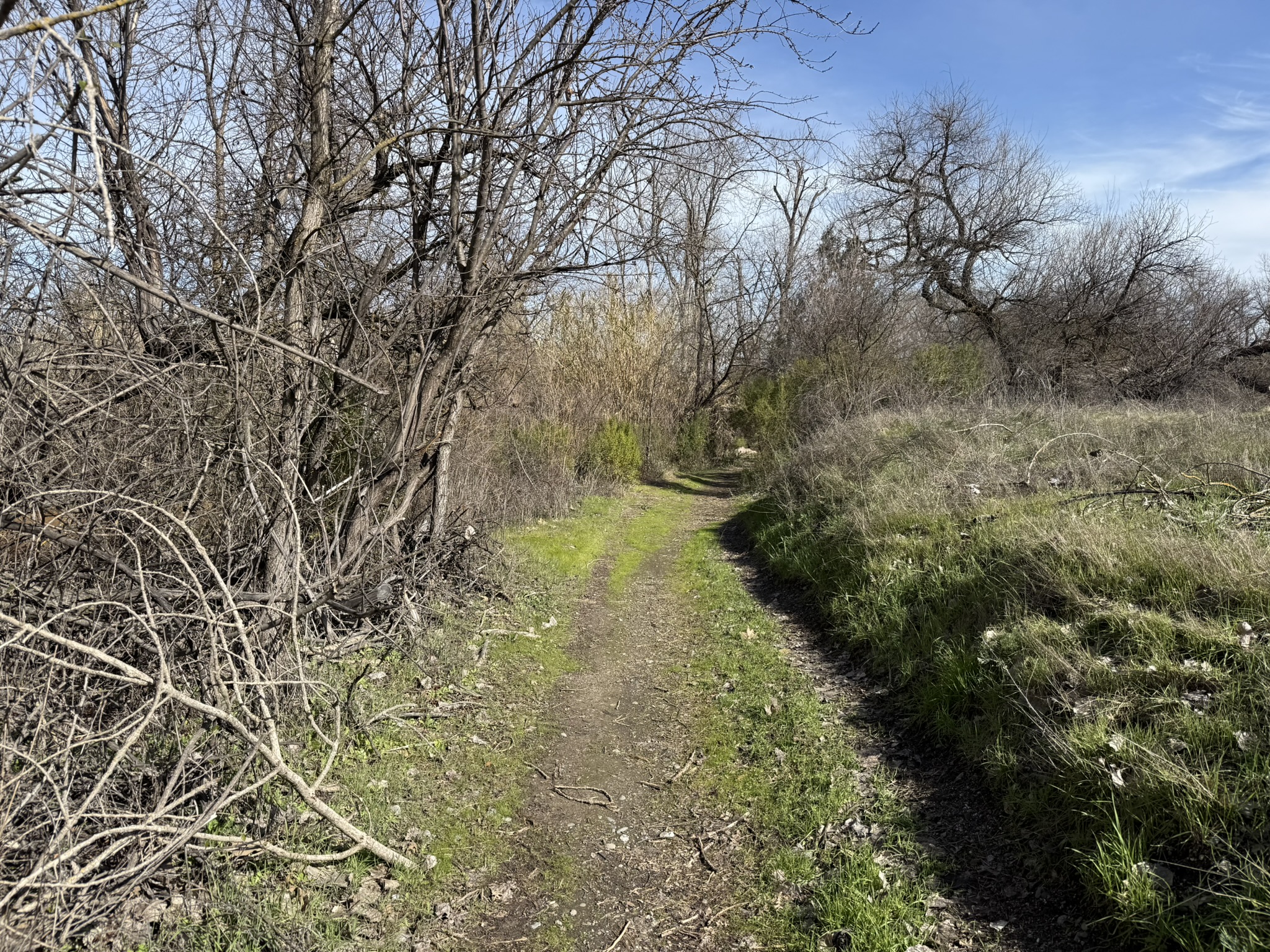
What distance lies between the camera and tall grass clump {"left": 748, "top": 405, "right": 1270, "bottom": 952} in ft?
10.8

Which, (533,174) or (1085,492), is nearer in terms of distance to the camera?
(533,174)

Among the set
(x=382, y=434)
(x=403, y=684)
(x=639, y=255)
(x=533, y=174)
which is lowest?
(x=403, y=684)

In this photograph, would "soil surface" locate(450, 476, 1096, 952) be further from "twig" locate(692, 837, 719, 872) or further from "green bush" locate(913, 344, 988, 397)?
"green bush" locate(913, 344, 988, 397)

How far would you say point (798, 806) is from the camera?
4.55 meters

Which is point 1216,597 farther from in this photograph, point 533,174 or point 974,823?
point 533,174

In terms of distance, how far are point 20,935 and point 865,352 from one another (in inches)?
773

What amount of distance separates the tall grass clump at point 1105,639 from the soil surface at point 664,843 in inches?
10.0

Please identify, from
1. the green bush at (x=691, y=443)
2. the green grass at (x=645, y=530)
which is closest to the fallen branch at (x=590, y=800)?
the green grass at (x=645, y=530)

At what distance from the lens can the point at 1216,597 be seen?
473 cm

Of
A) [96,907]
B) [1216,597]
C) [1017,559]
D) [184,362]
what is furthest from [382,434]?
[1216,597]

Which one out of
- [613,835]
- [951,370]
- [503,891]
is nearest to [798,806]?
[613,835]

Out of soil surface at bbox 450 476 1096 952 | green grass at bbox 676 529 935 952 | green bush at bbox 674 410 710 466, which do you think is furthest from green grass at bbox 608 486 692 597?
green bush at bbox 674 410 710 466

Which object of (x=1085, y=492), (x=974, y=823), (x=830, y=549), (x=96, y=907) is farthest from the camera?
(x=830, y=549)

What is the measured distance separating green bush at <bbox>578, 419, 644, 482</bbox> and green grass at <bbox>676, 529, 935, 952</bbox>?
924cm
